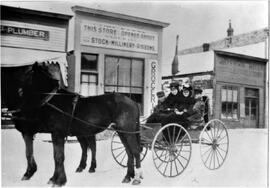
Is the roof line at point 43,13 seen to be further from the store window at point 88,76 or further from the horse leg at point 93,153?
the horse leg at point 93,153

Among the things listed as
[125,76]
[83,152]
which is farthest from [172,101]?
[83,152]

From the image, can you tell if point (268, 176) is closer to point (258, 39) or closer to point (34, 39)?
point (258, 39)

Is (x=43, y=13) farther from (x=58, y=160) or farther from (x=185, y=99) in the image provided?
Answer: (x=185, y=99)

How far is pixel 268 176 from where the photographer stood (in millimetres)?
6500

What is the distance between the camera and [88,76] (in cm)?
582

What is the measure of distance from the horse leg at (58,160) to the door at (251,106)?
7176mm

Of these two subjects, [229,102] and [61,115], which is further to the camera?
[229,102]

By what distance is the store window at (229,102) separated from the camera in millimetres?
9637

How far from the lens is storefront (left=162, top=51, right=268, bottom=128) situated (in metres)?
9.73

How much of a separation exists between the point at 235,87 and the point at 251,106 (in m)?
0.90

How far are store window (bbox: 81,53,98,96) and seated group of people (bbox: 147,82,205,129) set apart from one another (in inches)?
49.7

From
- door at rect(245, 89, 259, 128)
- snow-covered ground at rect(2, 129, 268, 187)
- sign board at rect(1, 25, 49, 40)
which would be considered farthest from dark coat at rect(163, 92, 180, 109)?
door at rect(245, 89, 259, 128)

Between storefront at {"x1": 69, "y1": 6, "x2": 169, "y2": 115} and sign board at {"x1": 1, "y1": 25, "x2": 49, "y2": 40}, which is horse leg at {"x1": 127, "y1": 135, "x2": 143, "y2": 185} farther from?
sign board at {"x1": 1, "y1": 25, "x2": 49, "y2": 40}

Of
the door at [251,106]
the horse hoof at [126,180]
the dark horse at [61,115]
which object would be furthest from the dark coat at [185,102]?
the door at [251,106]
